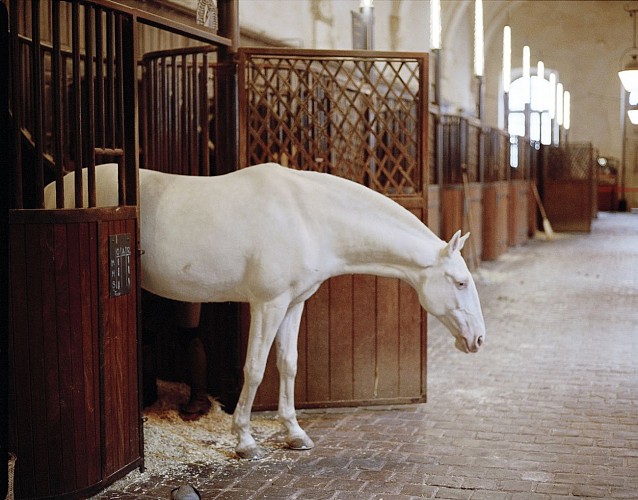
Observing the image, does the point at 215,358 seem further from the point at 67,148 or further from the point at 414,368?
the point at 67,148

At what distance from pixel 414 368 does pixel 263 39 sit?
19.2ft

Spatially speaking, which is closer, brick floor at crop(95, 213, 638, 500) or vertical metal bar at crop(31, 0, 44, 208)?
vertical metal bar at crop(31, 0, 44, 208)

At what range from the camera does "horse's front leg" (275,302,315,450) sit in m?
4.80

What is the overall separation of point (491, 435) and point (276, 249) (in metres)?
1.67

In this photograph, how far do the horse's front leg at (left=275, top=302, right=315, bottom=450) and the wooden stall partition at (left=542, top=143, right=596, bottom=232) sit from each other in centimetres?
1803

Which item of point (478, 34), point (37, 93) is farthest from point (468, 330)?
point (478, 34)

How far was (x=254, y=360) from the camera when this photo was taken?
4.59 m

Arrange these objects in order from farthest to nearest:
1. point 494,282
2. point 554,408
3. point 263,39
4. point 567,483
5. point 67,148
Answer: point 494,282 → point 263,39 → point 67,148 → point 554,408 → point 567,483

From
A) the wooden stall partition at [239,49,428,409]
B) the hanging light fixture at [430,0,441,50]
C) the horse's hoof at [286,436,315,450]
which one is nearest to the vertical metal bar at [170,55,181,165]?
the wooden stall partition at [239,49,428,409]

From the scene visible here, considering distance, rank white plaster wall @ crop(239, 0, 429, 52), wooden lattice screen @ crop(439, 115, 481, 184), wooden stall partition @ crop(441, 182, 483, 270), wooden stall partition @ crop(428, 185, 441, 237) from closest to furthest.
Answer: white plaster wall @ crop(239, 0, 429, 52)
wooden stall partition @ crop(428, 185, 441, 237)
wooden stall partition @ crop(441, 182, 483, 270)
wooden lattice screen @ crop(439, 115, 481, 184)

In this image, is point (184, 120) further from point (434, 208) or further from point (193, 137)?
point (434, 208)

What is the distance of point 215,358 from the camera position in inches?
224

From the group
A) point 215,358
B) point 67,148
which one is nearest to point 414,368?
point 215,358

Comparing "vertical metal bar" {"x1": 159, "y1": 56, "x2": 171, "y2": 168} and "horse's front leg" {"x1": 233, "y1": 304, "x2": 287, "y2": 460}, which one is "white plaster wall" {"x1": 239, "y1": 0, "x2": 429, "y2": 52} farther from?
"horse's front leg" {"x1": 233, "y1": 304, "x2": 287, "y2": 460}
